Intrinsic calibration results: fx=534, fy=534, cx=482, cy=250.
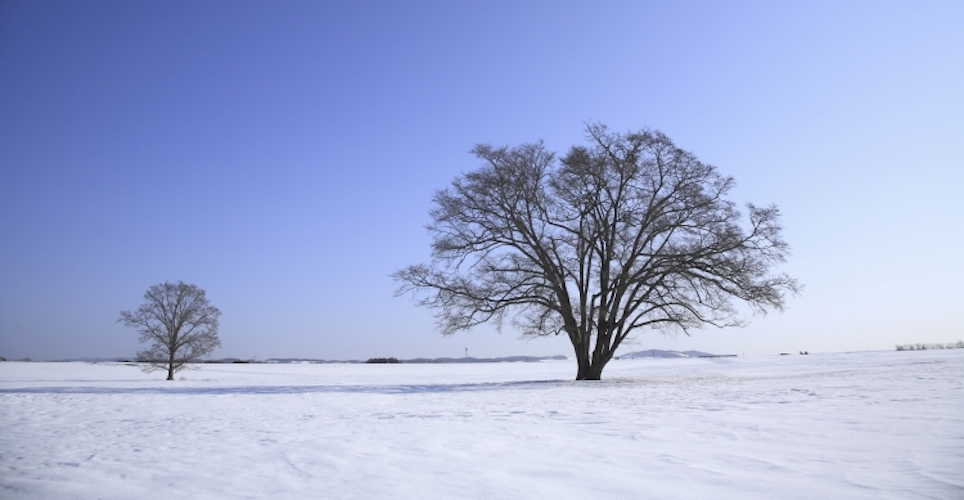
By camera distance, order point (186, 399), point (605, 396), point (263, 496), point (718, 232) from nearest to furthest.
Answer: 1. point (263, 496)
2. point (605, 396)
3. point (186, 399)
4. point (718, 232)

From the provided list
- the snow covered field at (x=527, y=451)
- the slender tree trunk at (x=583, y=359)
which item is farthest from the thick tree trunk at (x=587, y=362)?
the snow covered field at (x=527, y=451)

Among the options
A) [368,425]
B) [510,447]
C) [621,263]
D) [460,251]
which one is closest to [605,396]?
[368,425]

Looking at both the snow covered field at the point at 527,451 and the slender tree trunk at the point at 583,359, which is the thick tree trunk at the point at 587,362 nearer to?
the slender tree trunk at the point at 583,359

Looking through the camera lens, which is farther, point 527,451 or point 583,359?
point 583,359

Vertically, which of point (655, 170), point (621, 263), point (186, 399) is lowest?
point (186, 399)

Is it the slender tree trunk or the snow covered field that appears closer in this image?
the snow covered field

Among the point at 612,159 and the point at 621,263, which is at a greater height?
the point at 612,159

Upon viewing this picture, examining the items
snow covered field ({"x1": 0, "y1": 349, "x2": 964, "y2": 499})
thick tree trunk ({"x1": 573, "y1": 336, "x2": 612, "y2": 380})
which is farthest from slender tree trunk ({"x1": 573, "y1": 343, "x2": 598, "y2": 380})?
snow covered field ({"x1": 0, "y1": 349, "x2": 964, "y2": 499})

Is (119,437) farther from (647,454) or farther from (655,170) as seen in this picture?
(655,170)

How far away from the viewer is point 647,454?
18.6ft

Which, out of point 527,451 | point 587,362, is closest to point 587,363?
point 587,362

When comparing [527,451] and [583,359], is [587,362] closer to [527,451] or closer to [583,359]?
[583,359]

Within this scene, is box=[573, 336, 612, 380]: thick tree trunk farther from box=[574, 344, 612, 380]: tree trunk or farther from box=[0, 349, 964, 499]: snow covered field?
box=[0, 349, 964, 499]: snow covered field

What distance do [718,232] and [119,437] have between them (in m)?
19.4
